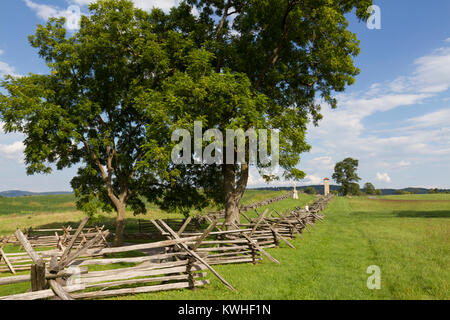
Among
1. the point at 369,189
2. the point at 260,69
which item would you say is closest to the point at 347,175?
the point at 369,189

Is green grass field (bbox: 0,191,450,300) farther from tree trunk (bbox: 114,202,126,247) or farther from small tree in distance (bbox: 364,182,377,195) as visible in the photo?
small tree in distance (bbox: 364,182,377,195)

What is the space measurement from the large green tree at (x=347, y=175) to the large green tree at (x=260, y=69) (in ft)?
252

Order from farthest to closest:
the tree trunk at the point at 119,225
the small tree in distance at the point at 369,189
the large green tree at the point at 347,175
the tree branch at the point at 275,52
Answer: the small tree in distance at the point at 369,189 < the large green tree at the point at 347,175 < the tree trunk at the point at 119,225 < the tree branch at the point at 275,52

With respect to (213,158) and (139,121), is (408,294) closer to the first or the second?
(213,158)

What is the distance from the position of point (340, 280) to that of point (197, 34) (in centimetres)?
1441

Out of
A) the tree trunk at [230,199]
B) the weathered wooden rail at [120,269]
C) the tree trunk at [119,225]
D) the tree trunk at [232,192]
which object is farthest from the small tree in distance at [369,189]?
the weathered wooden rail at [120,269]

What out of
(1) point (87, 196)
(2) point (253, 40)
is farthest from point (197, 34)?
(1) point (87, 196)

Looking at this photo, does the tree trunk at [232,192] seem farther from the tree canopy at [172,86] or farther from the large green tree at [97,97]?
the large green tree at [97,97]

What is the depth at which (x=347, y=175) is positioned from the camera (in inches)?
3477

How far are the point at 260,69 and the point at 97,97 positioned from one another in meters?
10.2

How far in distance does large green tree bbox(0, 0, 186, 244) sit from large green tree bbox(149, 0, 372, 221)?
2.20 meters

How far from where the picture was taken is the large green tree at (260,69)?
1260 centimetres

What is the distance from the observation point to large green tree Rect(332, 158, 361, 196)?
87562mm

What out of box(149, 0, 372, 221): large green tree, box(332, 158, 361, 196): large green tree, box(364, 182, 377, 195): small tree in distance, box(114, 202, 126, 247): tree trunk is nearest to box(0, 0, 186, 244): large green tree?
box(114, 202, 126, 247): tree trunk
